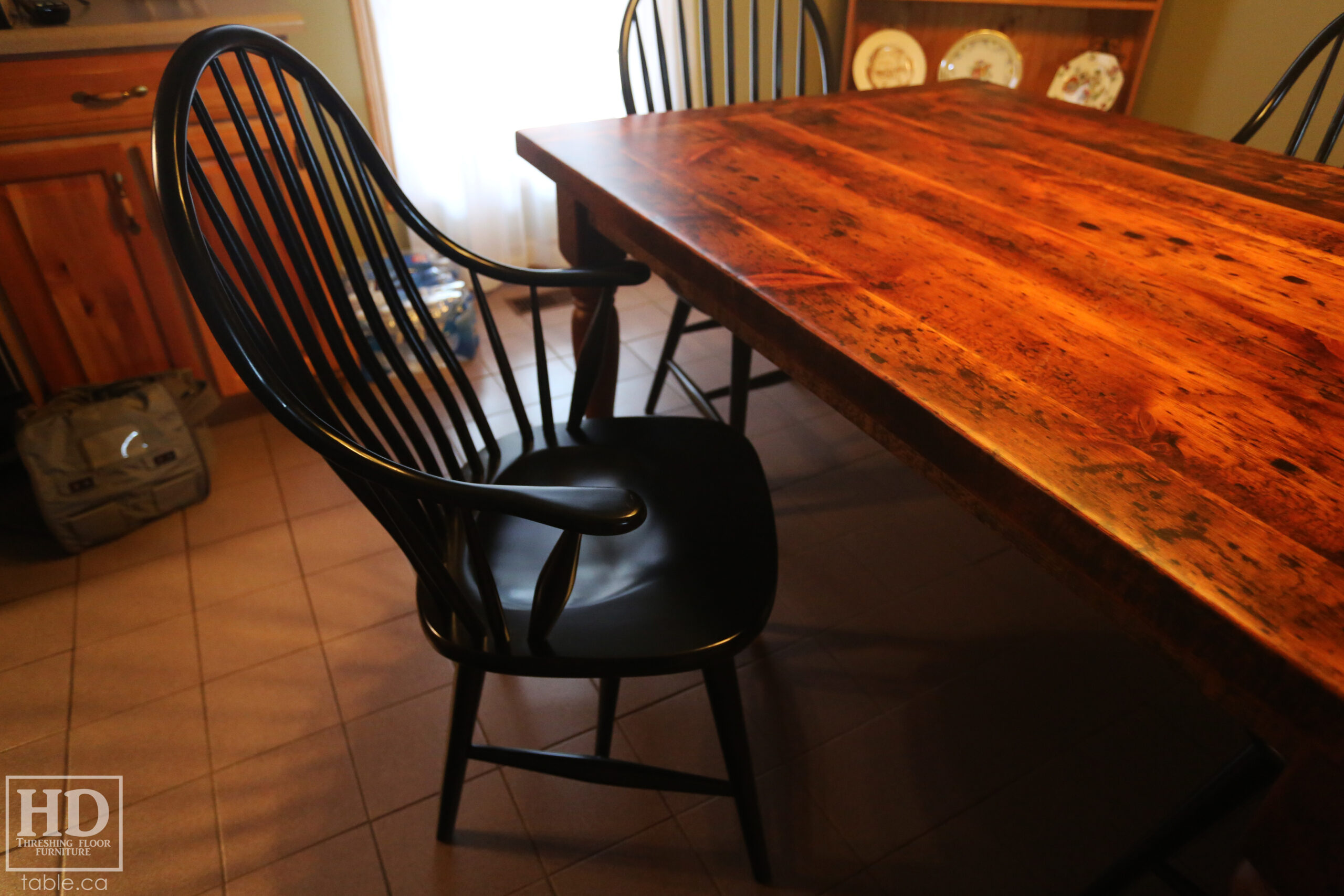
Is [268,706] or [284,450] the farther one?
Answer: [284,450]

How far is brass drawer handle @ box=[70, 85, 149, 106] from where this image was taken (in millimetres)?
1573

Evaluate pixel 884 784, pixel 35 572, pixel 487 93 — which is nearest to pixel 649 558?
pixel 884 784

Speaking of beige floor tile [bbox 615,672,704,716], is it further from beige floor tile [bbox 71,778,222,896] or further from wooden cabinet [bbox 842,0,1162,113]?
wooden cabinet [bbox 842,0,1162,113]

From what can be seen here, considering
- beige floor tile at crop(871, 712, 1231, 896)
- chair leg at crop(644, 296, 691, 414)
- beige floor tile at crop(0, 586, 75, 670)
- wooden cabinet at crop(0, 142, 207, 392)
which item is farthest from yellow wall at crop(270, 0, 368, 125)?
beige floor tile at crop(871, 712, 1231, 896)

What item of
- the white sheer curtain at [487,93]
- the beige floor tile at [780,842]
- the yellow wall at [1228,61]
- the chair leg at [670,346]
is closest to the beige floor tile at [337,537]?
the chair leg at [670,346]

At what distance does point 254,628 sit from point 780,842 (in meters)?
1.04

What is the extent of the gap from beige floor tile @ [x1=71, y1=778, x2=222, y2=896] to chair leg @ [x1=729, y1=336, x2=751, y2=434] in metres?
1.10

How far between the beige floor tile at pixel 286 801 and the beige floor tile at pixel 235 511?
627 millimetres

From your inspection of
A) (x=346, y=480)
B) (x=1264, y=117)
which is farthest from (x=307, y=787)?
(x=1264, y=117)

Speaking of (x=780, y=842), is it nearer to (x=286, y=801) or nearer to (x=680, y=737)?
(x=680, y=737)

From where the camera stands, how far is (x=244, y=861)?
1.15 metres

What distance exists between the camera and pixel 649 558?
3.19ft

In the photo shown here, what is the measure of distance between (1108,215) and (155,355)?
1953 mm

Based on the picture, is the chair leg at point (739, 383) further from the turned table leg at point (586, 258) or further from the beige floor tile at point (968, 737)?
the beige floor tile at point (968, 737)
